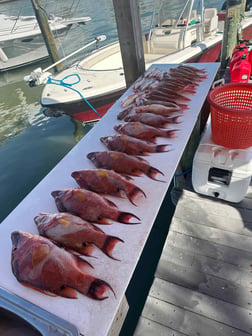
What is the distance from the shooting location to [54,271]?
4.08 feet

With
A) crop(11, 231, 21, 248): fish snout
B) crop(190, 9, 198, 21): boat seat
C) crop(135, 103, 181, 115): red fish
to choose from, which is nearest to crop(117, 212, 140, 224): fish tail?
crop(11, 231, 21, 248): fish snout

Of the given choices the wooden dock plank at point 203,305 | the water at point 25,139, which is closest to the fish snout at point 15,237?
the wooden dock plank at point 203,305

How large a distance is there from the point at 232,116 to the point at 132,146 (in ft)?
3.76

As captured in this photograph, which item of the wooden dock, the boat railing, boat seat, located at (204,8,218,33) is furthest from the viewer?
boat seat, located at (204,8,218,33)

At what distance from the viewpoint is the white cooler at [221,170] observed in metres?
2.68

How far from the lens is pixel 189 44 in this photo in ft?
25.7

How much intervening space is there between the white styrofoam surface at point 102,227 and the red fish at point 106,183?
63 millimetres

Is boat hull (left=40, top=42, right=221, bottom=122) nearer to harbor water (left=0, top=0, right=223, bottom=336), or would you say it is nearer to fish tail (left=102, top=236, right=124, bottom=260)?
harbor water (left=0, top=0, right=223, bottom=336)

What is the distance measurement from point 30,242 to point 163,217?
339 centimetres

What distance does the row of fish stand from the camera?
4.06 feet

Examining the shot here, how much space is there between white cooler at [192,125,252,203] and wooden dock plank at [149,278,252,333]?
128cm

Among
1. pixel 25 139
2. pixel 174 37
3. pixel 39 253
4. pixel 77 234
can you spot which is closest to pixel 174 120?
pixel 77 234

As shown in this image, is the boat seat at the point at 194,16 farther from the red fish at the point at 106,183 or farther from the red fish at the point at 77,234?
the red fish at the point at 77,234

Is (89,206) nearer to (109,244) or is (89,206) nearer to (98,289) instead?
(109,244)
